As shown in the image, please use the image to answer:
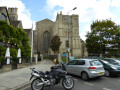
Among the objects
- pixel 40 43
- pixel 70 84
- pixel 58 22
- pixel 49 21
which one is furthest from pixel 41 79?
pixel 49 21

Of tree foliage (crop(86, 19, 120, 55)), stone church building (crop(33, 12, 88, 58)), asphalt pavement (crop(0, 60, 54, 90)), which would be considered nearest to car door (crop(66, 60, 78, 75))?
asphalt pavement (crop(0, 60, 54, 90))

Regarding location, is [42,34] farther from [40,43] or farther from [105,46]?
[105,46]

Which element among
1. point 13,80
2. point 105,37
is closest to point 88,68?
point 13,80

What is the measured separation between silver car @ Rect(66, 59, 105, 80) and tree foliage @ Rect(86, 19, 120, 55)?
1667cm

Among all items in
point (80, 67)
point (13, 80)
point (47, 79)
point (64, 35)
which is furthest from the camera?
point (64, 35)

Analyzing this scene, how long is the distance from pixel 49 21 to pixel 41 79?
49.3 meters

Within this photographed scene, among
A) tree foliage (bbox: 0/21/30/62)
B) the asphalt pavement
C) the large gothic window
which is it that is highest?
the large gothic window

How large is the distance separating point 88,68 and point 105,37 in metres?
18.8

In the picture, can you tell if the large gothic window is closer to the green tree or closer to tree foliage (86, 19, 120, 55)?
tree foliage (86, 19, 120, 55)

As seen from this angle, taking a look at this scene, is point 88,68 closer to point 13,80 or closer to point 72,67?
point 72,67

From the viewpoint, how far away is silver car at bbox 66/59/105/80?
6.78 m

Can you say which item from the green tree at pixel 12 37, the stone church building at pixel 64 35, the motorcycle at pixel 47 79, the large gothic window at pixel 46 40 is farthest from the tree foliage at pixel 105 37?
the large gothic window at pixel 46 40

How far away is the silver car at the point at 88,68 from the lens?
678 cm

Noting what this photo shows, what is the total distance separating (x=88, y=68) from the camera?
6.88 m
